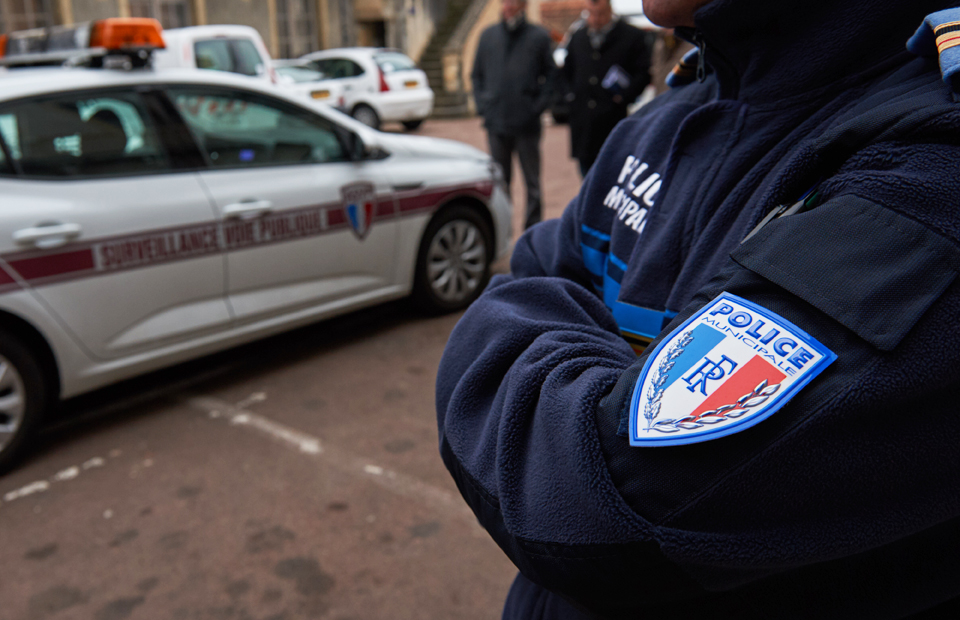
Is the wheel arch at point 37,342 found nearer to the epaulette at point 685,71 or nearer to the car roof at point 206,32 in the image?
the epaulette at point 685,71

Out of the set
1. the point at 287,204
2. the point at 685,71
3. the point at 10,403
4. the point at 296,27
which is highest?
the point at 296,27

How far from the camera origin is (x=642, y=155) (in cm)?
103

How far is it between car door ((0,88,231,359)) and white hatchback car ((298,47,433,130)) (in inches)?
470

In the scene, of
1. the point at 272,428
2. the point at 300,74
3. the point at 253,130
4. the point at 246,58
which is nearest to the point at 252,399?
the point at 272,428

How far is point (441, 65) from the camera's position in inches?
835

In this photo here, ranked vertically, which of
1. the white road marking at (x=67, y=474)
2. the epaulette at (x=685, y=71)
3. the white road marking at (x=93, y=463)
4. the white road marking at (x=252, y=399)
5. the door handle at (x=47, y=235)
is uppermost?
the epaulette at (x=685, y=71)

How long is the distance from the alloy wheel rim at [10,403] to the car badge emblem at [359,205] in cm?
A: 174

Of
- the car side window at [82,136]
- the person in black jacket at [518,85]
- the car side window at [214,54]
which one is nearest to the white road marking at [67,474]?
the car side window at [82,136]

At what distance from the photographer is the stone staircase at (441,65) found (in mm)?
20172

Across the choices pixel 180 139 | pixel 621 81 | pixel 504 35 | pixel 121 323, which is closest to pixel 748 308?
pixel 121 323

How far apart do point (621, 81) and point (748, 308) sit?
5.77 metres

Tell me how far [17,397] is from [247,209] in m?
1.25

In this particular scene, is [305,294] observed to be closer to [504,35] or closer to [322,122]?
[322,122]

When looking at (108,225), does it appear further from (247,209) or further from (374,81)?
(374,81)
